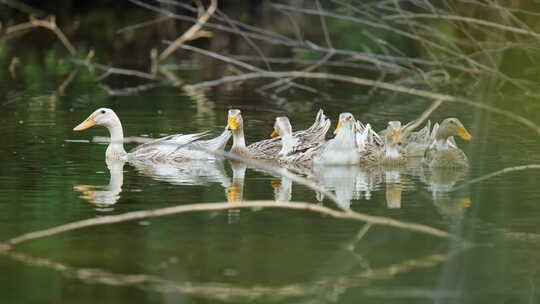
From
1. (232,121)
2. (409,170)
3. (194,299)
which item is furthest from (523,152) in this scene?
(194,299)

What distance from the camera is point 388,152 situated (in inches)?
480

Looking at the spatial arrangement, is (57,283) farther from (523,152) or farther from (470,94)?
(470,94)

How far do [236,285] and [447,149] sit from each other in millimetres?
5549

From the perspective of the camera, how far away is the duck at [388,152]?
12125mm

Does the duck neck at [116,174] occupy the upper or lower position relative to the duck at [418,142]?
lower

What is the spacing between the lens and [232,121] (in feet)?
42.1

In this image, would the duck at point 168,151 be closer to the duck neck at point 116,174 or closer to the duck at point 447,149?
the duck neck at point 116,174

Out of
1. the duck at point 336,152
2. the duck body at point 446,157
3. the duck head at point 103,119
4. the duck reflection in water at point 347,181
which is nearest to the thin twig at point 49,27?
the duck head at point 103,119

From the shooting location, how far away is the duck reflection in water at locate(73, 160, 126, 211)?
956 centimetres

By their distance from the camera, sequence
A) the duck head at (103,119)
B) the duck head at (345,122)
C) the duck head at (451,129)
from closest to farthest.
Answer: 1. the duck head at (451,129)
2. the duck head at (345,122)
3. the duck head at (103,119)

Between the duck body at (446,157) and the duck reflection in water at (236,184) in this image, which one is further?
the duck body at (446,157)

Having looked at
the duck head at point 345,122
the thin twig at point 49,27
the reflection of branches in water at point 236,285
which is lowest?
the reflection of branches in water at point 236,285

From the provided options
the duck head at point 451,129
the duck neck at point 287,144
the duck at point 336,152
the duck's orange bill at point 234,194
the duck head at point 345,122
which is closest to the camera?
the duck's orange bill at point 234,194

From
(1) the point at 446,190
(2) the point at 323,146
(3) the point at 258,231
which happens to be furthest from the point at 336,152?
(3) the point at 258,231
